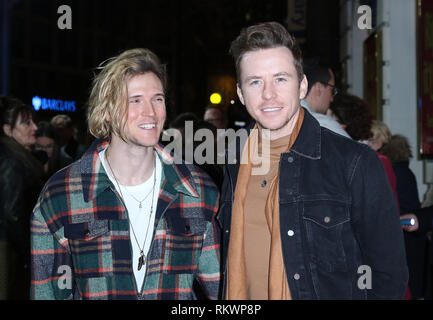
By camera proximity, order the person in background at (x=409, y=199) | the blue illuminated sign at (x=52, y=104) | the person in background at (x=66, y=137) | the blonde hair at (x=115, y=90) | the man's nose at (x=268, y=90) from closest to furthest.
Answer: the man's nose at (x=268, y=90) < the blonde hair at (x=115, y=90) < the person in background at (x=409, y=199) < the person in background at (x=66, y=137) < the blue illuminated sign at (x=52, y=104)

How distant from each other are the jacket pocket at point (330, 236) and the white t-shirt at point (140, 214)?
96 cm

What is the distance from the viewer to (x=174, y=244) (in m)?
3.04

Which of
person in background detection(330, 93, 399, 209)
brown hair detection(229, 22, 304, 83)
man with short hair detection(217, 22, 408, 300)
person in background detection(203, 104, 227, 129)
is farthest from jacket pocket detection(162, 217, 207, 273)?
person in background detection(203, 104, 227, 129)

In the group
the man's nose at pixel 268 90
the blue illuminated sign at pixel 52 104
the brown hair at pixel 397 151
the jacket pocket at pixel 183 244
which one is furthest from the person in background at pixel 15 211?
the blue illuminated sign at pixel 52 104

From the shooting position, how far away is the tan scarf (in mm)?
2574

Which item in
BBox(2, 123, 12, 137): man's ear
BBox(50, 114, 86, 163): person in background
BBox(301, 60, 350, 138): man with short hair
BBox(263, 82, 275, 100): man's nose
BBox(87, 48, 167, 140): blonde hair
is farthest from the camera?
BBox(50, 114, 86, 163): person in background

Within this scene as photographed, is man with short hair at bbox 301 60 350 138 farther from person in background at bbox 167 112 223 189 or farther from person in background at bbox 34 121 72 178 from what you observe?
person in background at bbox 34 121 72 178

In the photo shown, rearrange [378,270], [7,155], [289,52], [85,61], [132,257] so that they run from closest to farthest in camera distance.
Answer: [378,270], [289,52], [132,257], [7,155], [85,61]

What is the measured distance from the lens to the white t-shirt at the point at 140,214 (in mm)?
2975

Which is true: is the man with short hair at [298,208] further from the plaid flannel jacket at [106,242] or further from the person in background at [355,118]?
the person in background at [355,118]

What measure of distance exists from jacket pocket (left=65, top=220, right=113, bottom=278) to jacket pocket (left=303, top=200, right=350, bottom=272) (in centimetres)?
114
